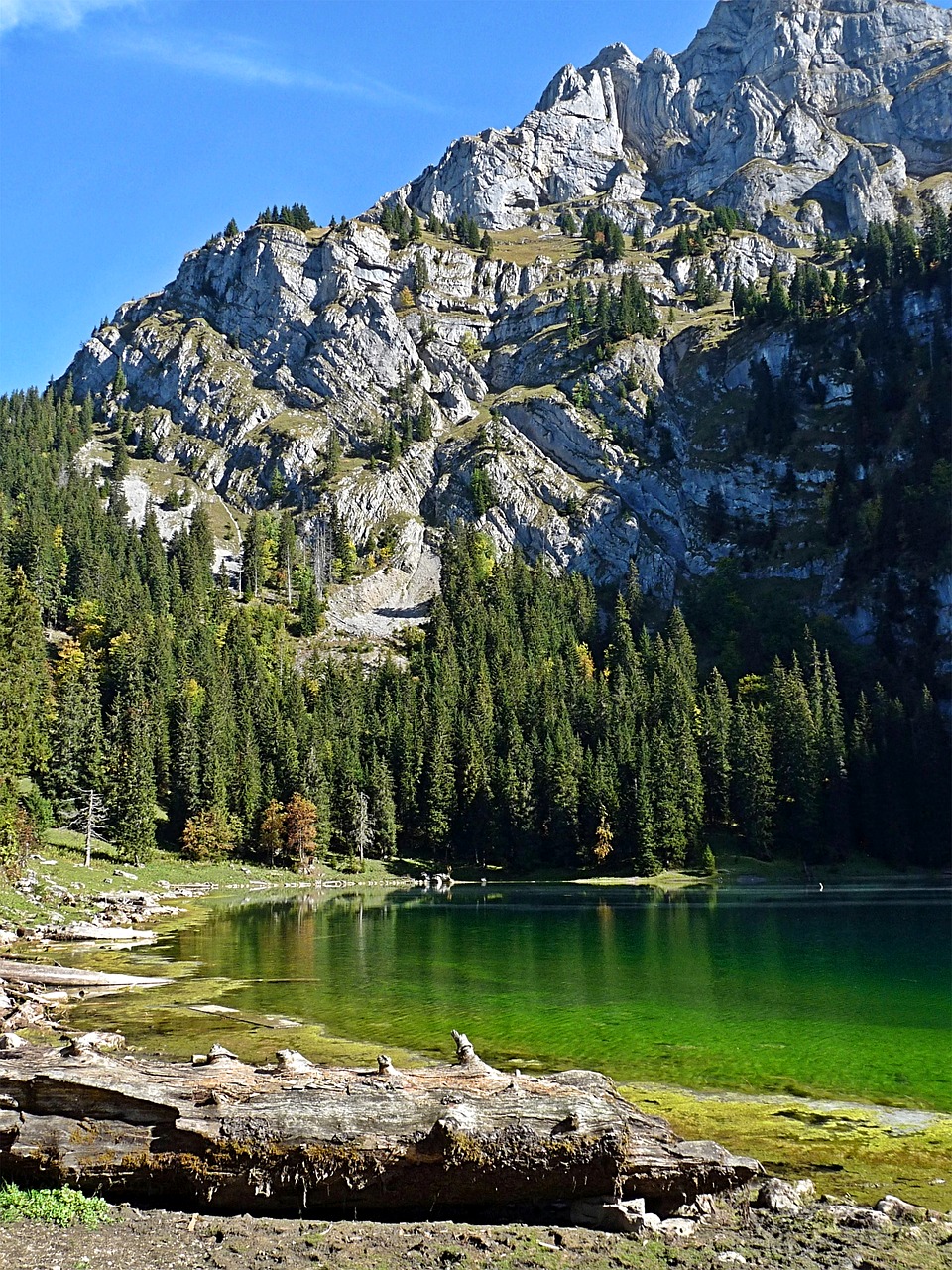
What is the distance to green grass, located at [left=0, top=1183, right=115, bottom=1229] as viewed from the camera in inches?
458

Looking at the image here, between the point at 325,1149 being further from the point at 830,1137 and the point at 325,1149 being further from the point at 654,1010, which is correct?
the point at 654,1010

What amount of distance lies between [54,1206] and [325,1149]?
389cm

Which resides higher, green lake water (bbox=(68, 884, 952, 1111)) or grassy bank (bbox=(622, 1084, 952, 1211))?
grassy bank (bbox=(622, 1084, 952, 1211))

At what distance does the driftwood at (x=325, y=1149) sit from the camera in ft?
42.1

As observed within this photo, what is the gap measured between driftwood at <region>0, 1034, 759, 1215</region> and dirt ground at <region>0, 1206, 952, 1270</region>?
597mm

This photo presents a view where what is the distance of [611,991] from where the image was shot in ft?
108

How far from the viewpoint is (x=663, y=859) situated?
10675 cm

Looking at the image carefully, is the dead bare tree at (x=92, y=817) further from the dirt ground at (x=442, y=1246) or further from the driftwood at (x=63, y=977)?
the dirt ground at (x=442, y=1246)

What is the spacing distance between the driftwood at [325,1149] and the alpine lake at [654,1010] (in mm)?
4318

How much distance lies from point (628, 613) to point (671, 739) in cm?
6516

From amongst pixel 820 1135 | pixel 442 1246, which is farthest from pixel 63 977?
pixel 820 1135

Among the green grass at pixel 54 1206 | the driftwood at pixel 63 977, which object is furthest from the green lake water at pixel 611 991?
the green grass at pixel 54 1206

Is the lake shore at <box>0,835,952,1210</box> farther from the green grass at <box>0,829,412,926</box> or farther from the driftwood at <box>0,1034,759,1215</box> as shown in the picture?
the green grass at <box>0,829,412,926</box>

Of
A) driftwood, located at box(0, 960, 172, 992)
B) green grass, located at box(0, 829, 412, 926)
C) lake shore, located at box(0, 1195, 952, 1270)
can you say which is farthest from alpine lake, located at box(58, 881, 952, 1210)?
green grass, located at box(0, 829, 412, 926)
